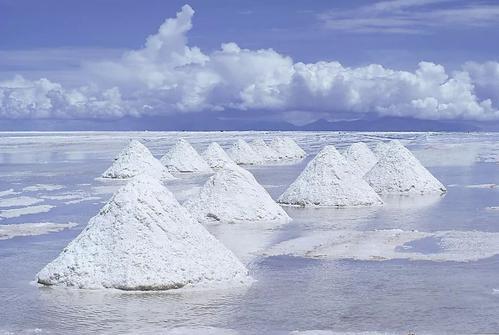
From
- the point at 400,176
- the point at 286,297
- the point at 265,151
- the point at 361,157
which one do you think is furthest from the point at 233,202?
the point at 265,151

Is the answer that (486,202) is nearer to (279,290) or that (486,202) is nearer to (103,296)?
(279,290)

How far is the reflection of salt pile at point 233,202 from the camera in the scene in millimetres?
21297

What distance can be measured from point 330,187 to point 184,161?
17.9 m

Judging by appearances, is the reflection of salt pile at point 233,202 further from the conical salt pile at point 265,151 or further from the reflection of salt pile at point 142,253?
the conical salt pile at point 265,151

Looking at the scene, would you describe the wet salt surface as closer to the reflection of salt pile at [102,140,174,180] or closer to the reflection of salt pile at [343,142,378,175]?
the reflection of salt pile at [102,140,174,180]

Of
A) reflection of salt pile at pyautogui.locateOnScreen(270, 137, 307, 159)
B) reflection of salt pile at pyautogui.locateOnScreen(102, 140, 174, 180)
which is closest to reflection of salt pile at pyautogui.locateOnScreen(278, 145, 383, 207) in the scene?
reflection of salt pile at pyautogui.locateOnScreen(102, 140, 174, 180)

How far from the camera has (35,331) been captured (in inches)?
427

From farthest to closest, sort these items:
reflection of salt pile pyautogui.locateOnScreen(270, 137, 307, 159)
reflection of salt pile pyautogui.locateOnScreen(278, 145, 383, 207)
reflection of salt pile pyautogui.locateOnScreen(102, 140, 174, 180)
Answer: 1. reflection of salt pile pyautogui.locateOnScreen(270, 137, 307, 159)
2. reflection of salt pile pyautogui.locateOnScreen(102, 140, 174, 180)
3. reflection of salt pile pyautogui.locateOnScreen(278, 145, 383, 207)

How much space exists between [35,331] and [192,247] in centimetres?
352

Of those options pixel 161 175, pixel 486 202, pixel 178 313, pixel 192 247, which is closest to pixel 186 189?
pixel 161 175

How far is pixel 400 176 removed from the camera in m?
29.8

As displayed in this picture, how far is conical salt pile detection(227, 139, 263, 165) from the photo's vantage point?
52.3m

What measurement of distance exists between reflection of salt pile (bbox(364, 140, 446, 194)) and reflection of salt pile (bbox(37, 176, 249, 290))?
54.2 feet

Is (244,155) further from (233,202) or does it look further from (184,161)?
(233,202)
